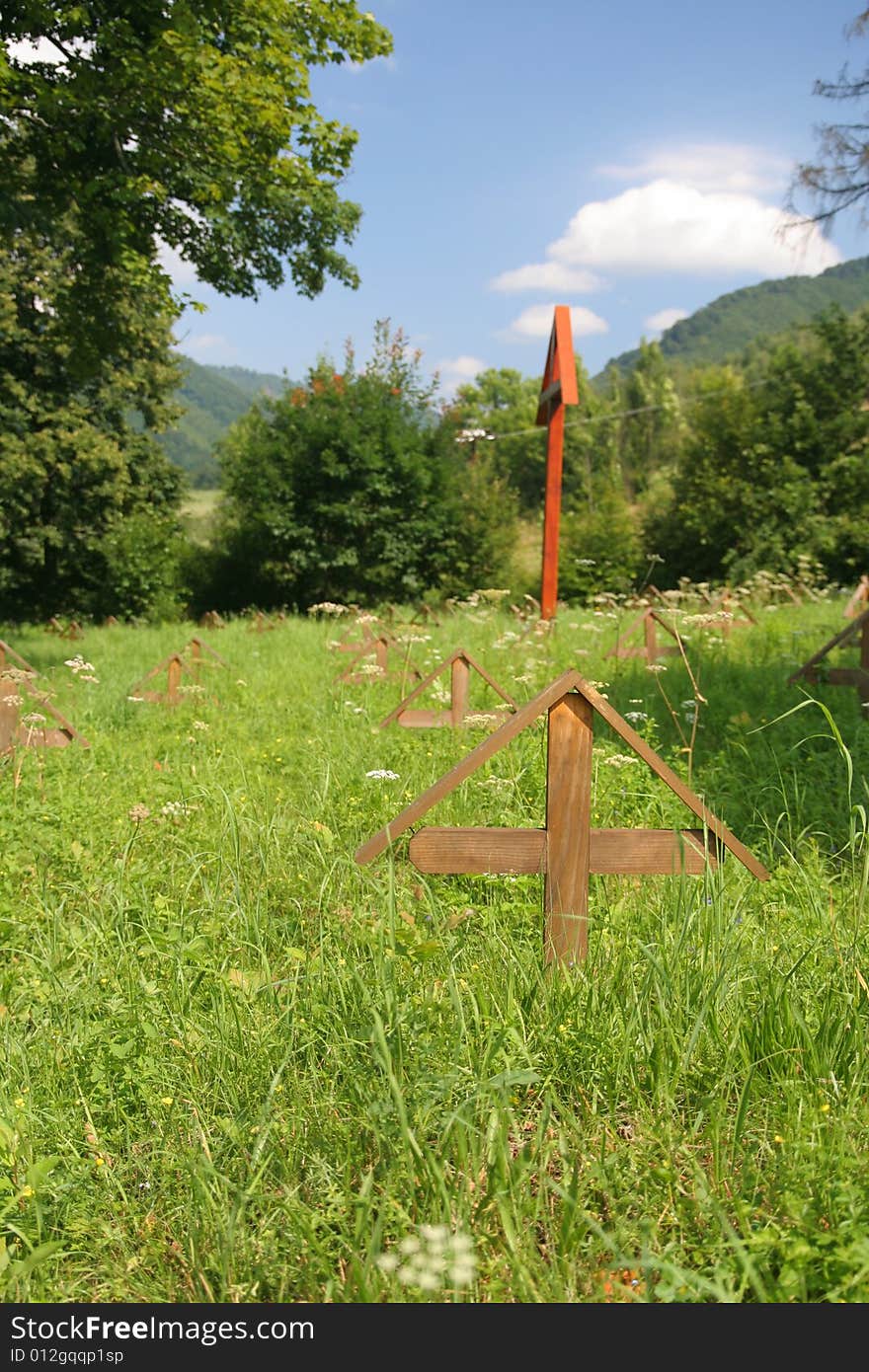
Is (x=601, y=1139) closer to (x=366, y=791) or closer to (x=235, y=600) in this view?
(x=366, y=791)

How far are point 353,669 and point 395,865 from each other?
4939 millimetres

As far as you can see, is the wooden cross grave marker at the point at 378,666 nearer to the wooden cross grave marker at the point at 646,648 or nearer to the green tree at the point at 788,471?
the wooden cross grave marker at the point at 646,648

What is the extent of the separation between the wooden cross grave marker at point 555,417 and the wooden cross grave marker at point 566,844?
7986mm

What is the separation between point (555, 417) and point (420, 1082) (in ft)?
32.0

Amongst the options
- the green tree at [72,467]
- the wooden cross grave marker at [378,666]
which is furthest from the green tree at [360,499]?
the wooden cross grave marker at [378,666]

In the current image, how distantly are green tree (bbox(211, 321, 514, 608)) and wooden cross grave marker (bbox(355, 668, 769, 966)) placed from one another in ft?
63.4

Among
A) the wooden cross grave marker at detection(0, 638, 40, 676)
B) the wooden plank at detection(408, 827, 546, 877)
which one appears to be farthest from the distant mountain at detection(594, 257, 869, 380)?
the wooden plank at detection(408, 827, 546, 877)

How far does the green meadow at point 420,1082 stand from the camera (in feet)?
5.80

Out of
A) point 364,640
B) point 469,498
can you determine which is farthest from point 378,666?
point 469,498

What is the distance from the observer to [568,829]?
8.86 ft

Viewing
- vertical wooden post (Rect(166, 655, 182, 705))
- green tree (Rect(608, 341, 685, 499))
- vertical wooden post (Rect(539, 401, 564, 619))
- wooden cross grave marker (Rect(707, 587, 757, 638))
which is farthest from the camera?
green tree (Rect(608, 341, 685, 499))

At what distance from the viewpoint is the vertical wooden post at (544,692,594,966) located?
2615 mm

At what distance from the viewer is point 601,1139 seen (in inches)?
80.2

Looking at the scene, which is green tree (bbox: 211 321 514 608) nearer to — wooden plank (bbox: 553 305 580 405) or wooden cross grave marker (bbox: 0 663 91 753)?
wooden plank (bbox: 553 305 580 405)
